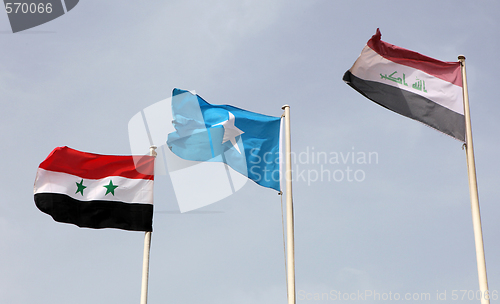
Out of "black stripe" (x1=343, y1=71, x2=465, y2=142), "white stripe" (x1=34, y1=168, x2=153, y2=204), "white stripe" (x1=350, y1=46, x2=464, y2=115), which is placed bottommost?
"white stripe" (x1=34, y1=168, x2=153, y2=204)

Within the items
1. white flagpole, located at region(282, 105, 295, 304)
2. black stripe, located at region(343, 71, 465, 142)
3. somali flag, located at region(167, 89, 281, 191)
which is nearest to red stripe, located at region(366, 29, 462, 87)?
black stripe, located at region(343, 71, 465, 142)

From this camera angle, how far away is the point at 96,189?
19.4 m

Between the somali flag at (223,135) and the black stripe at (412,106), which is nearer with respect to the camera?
the black stripe at (412,106)

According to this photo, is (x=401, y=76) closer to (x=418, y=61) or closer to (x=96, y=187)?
(x=418, y=61)

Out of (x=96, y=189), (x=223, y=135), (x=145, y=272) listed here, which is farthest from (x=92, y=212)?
(x=223, y=135)

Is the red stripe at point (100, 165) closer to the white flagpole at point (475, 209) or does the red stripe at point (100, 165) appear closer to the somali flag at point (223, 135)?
the somali flag at point (223, 135)

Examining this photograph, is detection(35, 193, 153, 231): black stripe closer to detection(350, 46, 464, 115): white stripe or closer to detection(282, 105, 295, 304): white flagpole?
detection(282, 105, 295, 304): white flagpole

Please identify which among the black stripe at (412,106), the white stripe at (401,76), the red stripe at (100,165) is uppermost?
the white stripe at (401,76)

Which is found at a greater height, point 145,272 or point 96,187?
point 96,187

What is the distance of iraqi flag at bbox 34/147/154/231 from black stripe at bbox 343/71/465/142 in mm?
7198

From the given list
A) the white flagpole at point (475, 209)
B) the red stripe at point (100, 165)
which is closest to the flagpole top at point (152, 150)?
the red stripe at point (100, 165)

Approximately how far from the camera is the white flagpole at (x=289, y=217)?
15.6 metres

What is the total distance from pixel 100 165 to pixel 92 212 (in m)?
1.59

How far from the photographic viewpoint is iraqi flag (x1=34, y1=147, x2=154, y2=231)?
18984mm
